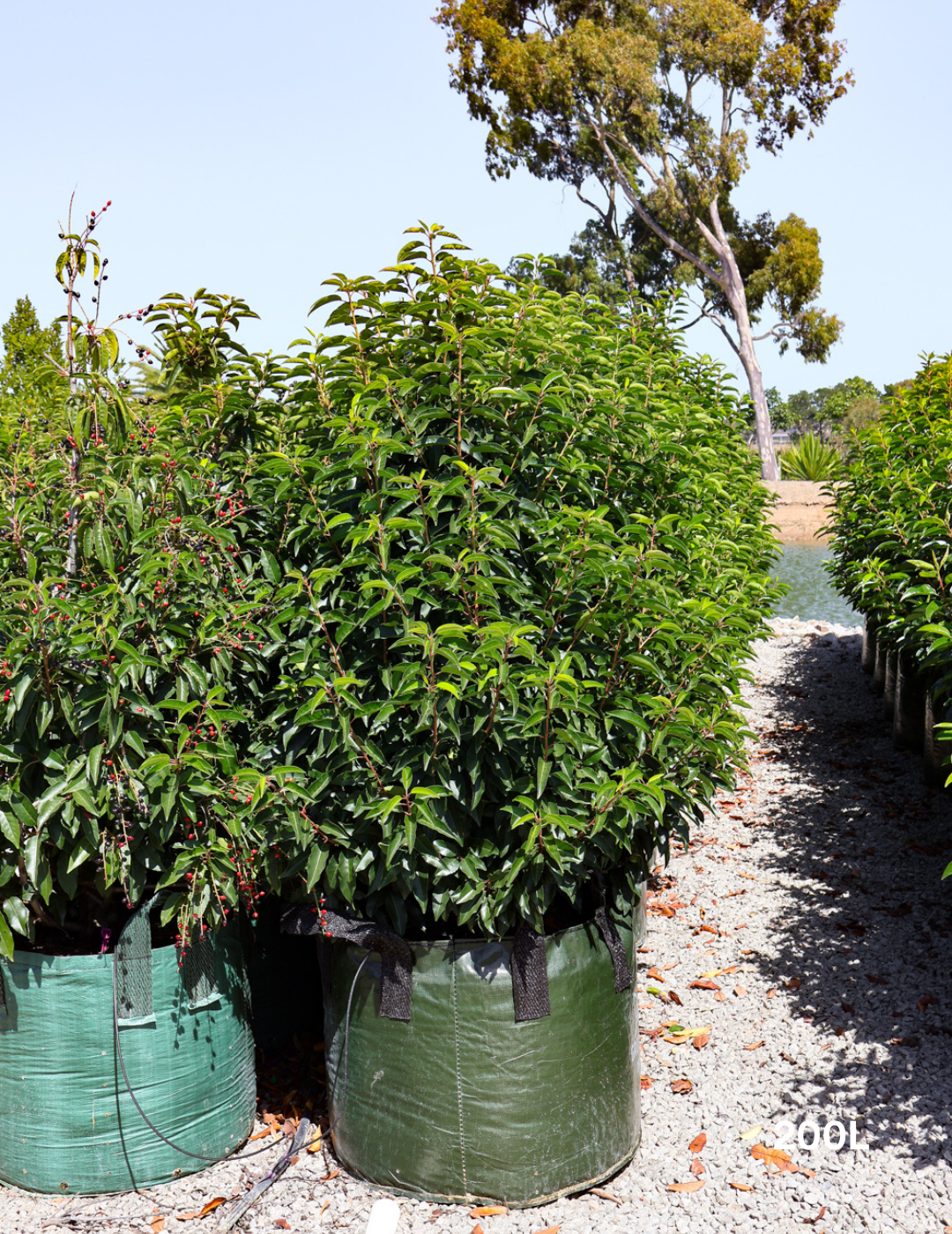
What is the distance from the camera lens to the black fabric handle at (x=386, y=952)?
2.93m

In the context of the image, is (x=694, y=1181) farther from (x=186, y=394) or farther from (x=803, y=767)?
(x=803, y=767)

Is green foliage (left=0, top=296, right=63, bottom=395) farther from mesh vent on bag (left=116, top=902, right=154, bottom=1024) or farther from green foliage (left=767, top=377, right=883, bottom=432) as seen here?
green foliage (left=767, top=377, right=883, bottom=432)

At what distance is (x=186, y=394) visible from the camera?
3.65m

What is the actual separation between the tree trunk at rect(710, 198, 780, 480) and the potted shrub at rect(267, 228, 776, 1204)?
2377 cm

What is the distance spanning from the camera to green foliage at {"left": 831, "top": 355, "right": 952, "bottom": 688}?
4094mm

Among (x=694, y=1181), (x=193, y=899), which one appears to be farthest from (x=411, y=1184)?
(x=193, y=899)

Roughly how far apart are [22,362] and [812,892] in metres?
13.6

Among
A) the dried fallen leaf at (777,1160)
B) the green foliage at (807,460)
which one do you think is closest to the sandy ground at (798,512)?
the green foliage at (807,460)

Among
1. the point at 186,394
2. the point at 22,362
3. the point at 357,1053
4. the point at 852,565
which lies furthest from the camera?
the point at 22,362

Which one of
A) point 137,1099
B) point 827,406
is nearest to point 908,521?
point 137,1099

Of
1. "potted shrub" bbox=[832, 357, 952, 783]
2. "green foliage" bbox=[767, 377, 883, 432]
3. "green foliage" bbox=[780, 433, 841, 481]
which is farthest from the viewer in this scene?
"green foliage" bbox=[767, 377, 883, 432]

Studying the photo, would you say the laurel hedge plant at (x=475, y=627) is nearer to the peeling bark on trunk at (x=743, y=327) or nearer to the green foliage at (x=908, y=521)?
the green foliage at (x=908, y=521)

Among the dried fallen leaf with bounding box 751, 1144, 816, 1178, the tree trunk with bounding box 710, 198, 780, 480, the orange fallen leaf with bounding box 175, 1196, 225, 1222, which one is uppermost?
the tree trunk with bounding box 710, 198, 780, 480

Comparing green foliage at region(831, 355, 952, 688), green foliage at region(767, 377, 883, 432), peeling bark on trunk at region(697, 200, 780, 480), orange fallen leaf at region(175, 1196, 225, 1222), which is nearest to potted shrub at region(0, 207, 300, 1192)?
orange fallen leaf at region(175, 1196, 225, 1222)
